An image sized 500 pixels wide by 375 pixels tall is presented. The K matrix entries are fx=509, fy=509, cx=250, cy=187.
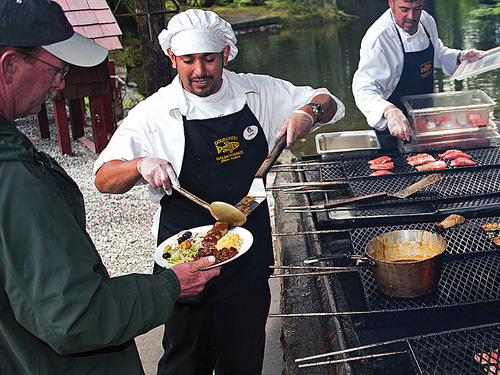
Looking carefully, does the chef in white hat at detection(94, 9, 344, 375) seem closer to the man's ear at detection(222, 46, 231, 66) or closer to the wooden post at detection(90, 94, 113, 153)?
the man's ear at detection(222, 46, 231, 66)

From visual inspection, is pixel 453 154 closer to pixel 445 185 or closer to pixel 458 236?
pixel 445 185

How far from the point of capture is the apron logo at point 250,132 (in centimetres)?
303

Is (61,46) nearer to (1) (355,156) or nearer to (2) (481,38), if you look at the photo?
(1) (355,156)

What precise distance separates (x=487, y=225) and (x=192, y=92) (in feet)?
6.97

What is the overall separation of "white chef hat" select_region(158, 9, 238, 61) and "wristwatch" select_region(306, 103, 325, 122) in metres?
0.75

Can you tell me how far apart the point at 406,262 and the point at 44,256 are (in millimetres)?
1809

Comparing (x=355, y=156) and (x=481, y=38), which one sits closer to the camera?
(x=355, y=156)

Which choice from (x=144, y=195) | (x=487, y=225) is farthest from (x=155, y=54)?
(x=487, y=225)

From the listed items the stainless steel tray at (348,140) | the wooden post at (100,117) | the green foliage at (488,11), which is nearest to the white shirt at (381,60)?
Result: the stainless steel tray at (348,140)

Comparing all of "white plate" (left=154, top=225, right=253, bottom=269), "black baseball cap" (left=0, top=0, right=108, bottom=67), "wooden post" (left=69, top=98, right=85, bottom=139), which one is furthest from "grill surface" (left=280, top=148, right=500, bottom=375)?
"wooden post" (left=69, top=98, right=85, bottom=139)

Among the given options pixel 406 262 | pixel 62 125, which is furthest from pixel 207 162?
pixel 62 125

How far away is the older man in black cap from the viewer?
1557mm

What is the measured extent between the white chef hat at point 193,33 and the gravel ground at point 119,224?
2.97 meters

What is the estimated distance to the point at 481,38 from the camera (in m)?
15.2
